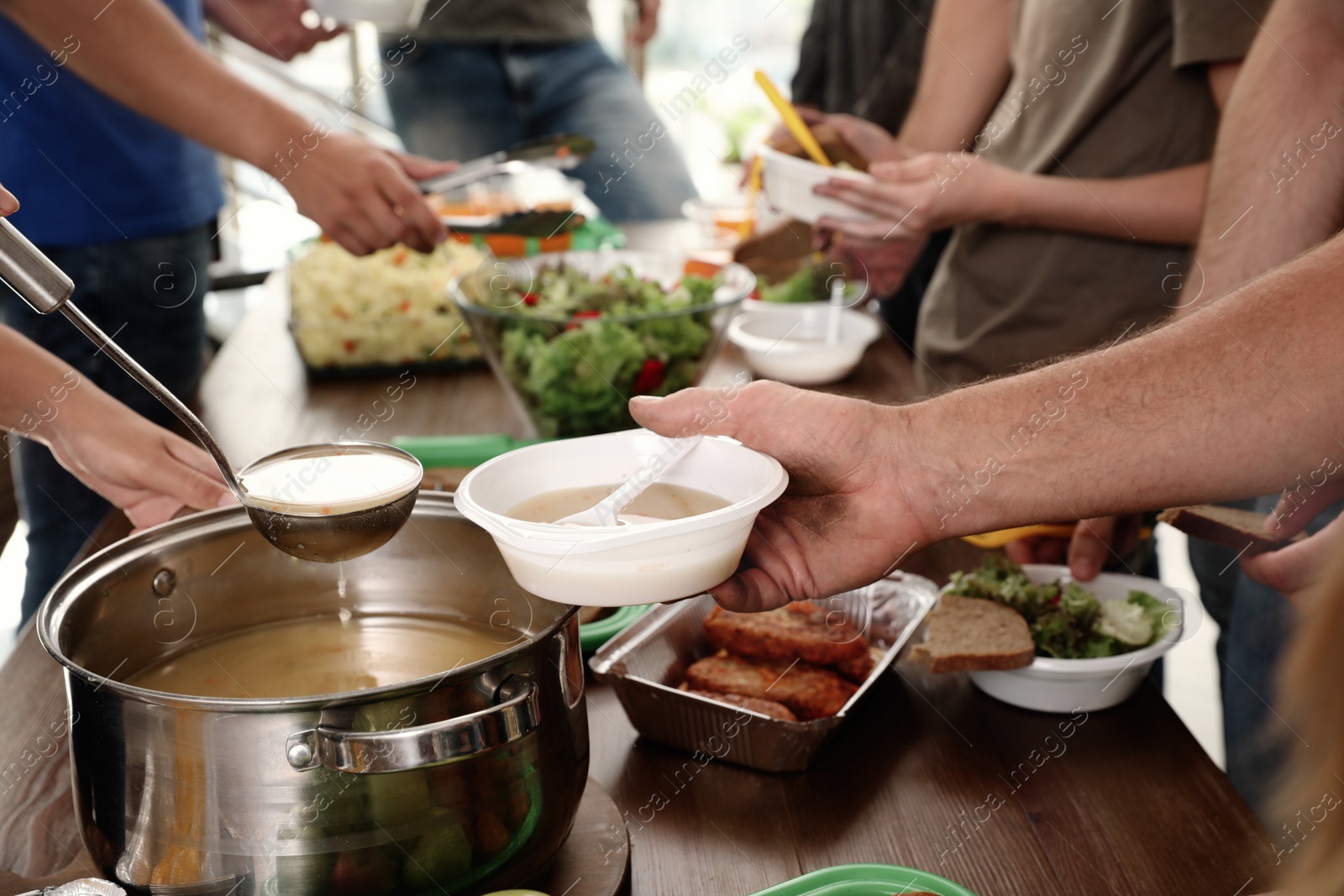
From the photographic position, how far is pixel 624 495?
101 cm

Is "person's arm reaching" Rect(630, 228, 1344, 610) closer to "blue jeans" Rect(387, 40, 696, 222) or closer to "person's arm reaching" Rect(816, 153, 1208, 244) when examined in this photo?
"person's arm reaching" Rect(816, 153, 1208, 244)

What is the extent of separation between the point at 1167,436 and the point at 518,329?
1113 millimetres

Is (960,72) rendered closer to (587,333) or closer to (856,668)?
(587,333)

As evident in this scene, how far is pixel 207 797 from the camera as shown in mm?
761

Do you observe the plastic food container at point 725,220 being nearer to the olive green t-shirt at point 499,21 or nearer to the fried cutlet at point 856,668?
the olive green t-shirt at point 499,21

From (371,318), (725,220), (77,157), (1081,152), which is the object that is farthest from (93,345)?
(1081,152)

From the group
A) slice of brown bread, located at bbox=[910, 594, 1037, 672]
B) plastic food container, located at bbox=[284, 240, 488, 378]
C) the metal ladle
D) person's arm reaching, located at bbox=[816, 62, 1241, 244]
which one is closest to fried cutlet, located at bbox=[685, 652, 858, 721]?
slice of brown bread, located at bbox=[910, 594, 1037, 672]

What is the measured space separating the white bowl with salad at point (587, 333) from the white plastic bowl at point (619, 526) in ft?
2.11

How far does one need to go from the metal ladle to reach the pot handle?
26cm

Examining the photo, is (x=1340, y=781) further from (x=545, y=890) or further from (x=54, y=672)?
(x=54, y=672)

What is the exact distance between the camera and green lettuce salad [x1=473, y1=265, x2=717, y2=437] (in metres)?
1.79

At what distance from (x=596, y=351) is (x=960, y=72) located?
1.33 metres

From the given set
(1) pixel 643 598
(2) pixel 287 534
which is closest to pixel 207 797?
(2) pixel 287 534

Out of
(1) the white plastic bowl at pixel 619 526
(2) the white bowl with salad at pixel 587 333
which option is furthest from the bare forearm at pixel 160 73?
(1) the white plastic bowl at pixel 619 526
